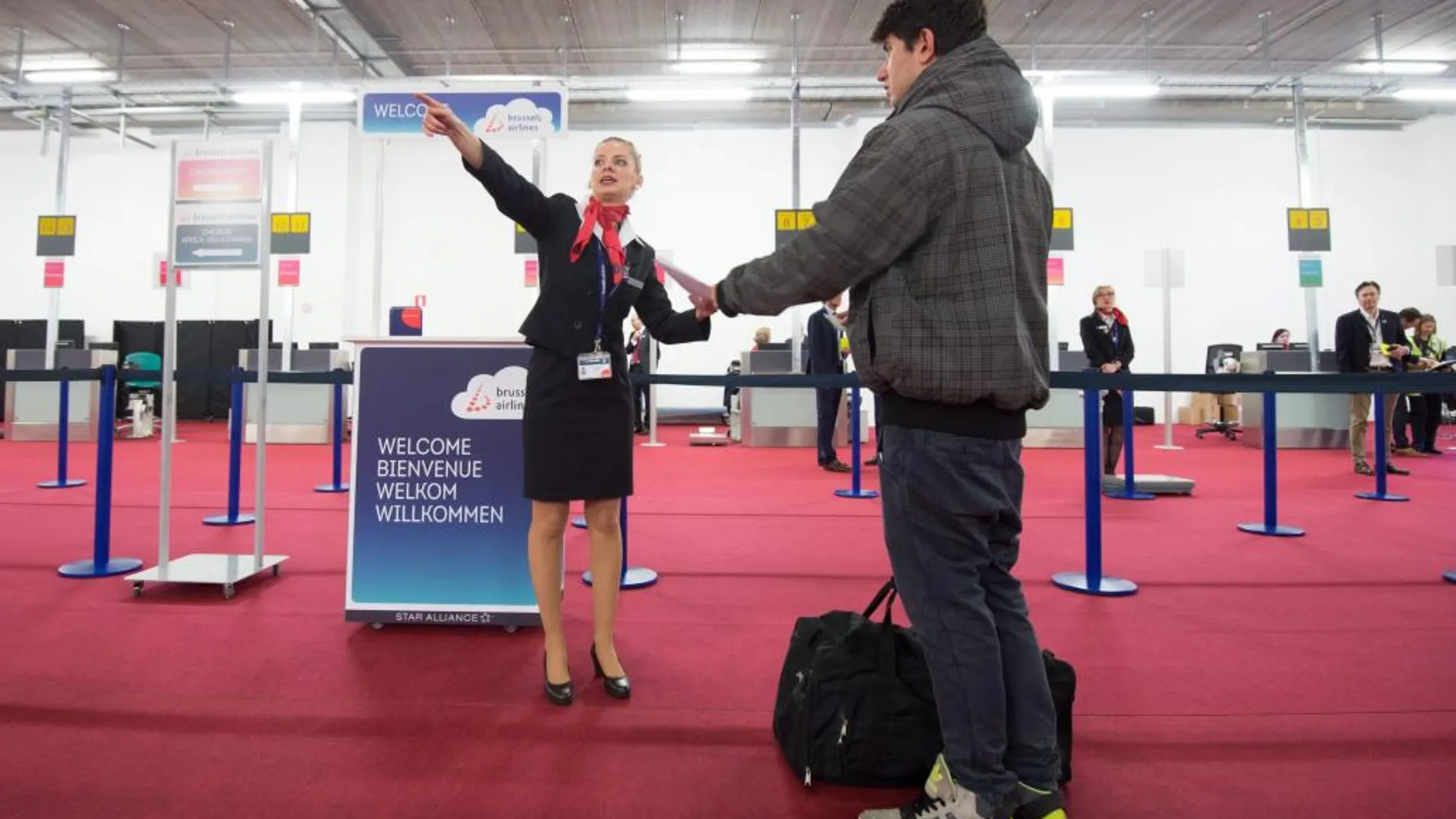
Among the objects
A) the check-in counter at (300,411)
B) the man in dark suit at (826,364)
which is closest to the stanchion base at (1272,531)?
the man in dark suit at (826,364)

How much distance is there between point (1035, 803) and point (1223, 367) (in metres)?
12.1

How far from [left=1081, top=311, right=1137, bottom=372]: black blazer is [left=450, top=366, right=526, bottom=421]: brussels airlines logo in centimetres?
532

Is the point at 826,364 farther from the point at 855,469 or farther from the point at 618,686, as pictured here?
the point at 618,686

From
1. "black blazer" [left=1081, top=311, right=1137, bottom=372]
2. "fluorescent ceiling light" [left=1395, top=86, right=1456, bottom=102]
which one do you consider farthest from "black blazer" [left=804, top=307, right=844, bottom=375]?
"fluorescent ceiling light" [left=1395, top=86, right=1456, bottom=102]

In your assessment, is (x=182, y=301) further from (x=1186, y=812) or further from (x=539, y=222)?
(x=1186, y=812)

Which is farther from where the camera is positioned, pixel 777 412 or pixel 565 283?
pixel 777 412

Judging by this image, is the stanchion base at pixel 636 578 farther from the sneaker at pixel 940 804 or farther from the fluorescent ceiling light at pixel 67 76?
the fluorescent ceiling light at pixel 67 76

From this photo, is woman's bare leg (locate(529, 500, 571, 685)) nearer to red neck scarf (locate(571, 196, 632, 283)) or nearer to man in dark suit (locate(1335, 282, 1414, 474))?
red neck scarf (locate(571, 196, 632, 283))

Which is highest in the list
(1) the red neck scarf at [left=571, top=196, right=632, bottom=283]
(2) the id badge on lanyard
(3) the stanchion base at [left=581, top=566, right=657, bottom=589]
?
(1) the red neck scarf at [left=571, top=196, right=632, bottom=283]

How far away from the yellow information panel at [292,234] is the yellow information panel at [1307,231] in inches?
485

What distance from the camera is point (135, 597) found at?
298 cm

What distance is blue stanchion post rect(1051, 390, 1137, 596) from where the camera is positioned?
9.97 ft

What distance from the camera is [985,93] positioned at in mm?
1281

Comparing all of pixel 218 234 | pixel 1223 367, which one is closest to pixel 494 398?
pixel 218 234
